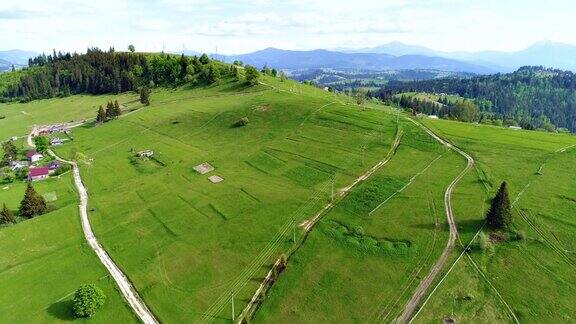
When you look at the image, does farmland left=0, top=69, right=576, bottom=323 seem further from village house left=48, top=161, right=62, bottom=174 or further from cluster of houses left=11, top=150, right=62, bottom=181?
village house left=48, top=161, right=62, bottom=174

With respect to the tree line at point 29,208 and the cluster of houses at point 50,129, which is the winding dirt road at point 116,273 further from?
the cluster of houses at point 50,129

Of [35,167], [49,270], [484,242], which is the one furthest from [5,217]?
[484,242]

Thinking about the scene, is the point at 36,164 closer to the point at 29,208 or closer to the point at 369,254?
the point at 29,208

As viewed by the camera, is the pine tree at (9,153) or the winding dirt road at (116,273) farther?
the pine tree at (9,153)

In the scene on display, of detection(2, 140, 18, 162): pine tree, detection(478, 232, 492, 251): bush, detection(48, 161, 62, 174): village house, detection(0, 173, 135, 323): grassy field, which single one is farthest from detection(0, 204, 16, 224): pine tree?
detection(478, 232, 492, 251): bush

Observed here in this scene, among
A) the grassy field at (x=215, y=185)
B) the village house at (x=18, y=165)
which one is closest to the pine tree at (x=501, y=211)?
the grassy field at (x=215, y=185)

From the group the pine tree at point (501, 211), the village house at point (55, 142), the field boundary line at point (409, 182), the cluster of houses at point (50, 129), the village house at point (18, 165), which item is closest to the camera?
the pine tree at point (501, 211)

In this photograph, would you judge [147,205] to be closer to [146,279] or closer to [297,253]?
[146,279]
